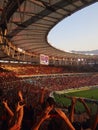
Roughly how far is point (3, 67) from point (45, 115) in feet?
108

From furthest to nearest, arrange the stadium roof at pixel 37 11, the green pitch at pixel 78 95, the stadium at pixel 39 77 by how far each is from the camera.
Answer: the stadium roof at pixel 37 11 < the green pitch at pixel 78 95 < the stadium at pixel 39 77

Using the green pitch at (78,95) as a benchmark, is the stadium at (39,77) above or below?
above

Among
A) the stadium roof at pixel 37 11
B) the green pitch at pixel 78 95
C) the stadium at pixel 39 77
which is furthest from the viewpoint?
the stadium roof at pixel 37 11

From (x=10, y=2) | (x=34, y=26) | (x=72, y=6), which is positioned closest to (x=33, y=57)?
(x=34, y=26)

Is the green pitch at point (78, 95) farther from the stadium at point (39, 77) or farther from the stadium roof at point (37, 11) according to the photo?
the stadium roof at point (37, 11)

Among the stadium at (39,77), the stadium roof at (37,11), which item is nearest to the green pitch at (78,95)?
the stadium at (39,77)

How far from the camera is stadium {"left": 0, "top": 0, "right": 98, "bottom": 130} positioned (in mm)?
4699

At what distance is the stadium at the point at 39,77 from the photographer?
4699 millimetres

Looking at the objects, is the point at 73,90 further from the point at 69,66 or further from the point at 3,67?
the point at 69,66

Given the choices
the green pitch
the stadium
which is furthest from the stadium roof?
the green pitch

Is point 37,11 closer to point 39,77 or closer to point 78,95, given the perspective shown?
point 78,95

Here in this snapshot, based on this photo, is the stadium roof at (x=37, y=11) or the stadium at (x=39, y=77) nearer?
the stadium at (x=39, y=77)

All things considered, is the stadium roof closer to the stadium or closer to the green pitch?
the stadium

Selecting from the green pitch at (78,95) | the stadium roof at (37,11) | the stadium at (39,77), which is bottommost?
the green pitch at (78,95)
